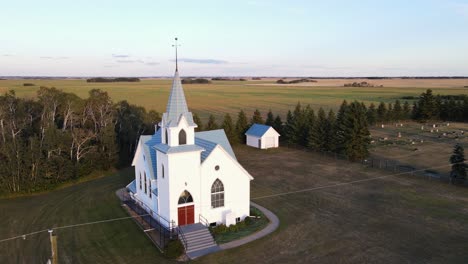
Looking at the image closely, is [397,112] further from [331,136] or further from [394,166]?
[394,166]

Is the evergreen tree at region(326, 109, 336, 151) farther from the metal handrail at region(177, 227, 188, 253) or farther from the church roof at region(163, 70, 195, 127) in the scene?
the metal handrail at region(177, 227, 188, 253)

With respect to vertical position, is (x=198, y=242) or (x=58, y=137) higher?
(x=58, y=137)

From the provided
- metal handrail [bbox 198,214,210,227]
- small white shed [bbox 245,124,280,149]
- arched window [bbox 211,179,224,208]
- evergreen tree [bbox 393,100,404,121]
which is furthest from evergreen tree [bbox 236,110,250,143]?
evergreen tree [bbox 393,100,404,121]

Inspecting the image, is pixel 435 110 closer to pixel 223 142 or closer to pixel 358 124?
pixel 358 124

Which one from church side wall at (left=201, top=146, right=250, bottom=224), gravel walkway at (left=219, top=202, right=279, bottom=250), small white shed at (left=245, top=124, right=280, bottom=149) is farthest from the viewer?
small white shed at (left=245, top=124, right=280, bottom=149)

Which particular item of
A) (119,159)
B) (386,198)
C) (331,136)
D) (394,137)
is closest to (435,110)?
(394,137)

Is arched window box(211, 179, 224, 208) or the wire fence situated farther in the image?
the wire fence

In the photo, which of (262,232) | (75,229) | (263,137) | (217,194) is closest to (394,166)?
(263,137)
